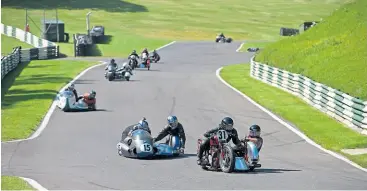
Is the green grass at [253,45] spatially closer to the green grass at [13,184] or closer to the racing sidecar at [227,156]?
the racing sidecar at [227,156]

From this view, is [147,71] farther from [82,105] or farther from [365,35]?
[82,105]

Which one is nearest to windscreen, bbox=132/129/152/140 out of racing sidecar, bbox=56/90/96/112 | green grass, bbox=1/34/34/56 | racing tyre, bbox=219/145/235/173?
racing tyre, bbox=219/145/235/173

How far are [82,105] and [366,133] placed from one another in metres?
11.4

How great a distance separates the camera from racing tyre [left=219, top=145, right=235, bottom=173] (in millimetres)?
19016

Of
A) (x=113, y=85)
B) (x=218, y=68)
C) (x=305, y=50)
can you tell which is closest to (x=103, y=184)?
(x=113, y=85)

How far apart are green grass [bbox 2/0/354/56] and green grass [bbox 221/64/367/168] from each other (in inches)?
1539

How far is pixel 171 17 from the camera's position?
378 feet

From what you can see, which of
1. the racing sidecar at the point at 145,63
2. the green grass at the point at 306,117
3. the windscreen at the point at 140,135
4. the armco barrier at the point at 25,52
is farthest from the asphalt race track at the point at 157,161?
the racing sidecar at the point at 145,63

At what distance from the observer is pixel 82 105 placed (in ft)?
108

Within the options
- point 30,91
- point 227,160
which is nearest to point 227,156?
point 227,160

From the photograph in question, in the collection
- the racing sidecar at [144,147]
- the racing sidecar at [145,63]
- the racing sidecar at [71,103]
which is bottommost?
the racing sidecar at [145,63]

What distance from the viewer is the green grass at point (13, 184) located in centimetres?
1680

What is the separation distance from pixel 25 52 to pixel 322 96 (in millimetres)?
34335

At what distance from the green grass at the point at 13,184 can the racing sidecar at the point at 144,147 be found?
3964 millimetres
